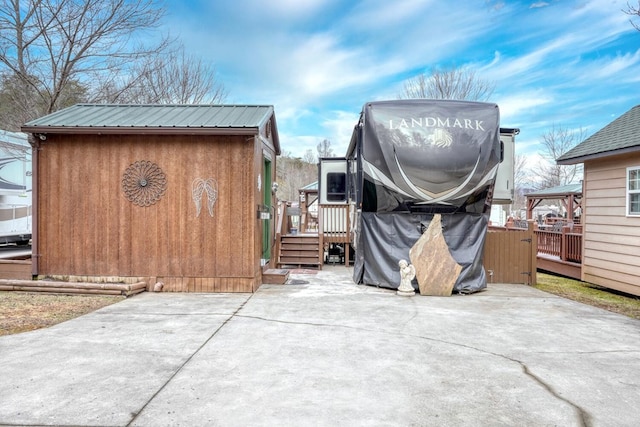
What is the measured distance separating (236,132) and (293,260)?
4.43 metres

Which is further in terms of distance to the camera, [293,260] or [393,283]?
[293,260]

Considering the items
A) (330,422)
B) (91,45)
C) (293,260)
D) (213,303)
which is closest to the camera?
(330,422)

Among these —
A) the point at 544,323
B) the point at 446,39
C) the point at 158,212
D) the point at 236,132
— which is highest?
the point at 446,39

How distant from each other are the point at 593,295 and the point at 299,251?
6491 mm

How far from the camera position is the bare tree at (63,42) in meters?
10.6

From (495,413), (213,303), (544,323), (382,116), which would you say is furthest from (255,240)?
(495,413)

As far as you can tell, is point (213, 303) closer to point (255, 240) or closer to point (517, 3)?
point (255, 240)

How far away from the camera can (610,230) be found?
325 inches

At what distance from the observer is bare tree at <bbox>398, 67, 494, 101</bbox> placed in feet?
60.0

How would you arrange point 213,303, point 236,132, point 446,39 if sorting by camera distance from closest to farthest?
point 213,303, point 236,132, point 446,39

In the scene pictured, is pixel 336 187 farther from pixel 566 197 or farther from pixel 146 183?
pixel 566 197

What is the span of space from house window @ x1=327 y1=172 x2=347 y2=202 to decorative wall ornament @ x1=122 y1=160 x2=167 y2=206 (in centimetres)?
704

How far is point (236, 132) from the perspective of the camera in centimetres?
670

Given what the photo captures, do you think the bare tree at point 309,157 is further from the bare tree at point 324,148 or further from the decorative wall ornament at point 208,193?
the decorative wall ornament at point 208,193
